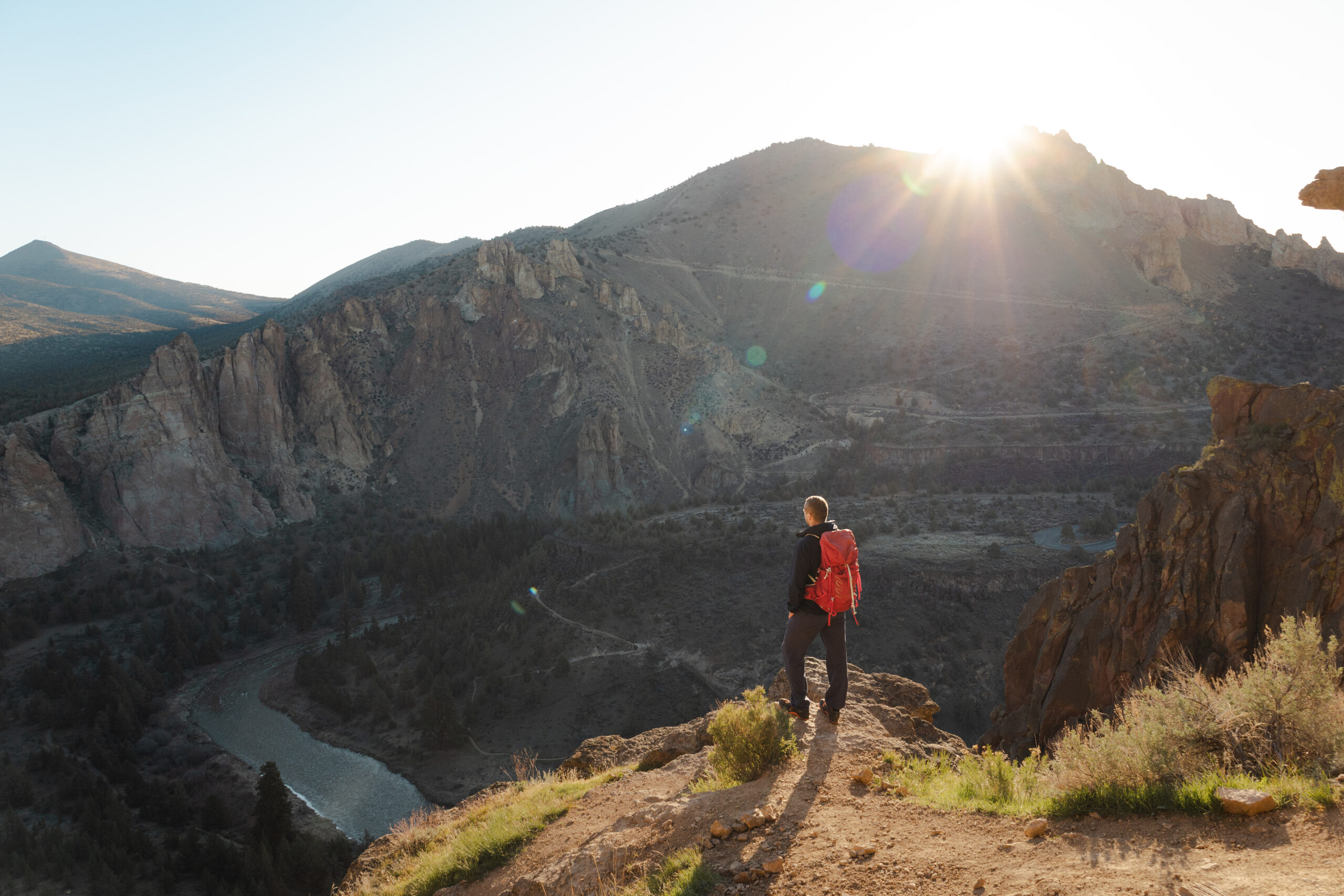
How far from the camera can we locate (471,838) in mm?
8070

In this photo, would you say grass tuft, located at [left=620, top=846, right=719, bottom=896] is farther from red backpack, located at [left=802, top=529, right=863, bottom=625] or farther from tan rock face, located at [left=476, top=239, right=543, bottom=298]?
tan rock face, located at [left=476, top=239, right=543, bottom=298]

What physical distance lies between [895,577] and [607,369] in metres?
31.4

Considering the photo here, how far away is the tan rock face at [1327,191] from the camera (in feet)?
38.0

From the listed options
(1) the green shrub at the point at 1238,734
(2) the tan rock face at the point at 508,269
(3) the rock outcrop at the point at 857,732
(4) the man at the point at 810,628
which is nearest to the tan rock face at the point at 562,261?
(2) the tan rock face at the point at 508,269

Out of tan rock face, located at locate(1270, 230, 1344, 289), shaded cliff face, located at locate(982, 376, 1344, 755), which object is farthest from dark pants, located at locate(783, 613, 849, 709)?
tan rock face, located at locate(1270, 230, 1344, 289)

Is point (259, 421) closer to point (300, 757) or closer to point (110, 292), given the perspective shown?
point (300, 757)

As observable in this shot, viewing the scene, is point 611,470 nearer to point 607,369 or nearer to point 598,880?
point 607,369

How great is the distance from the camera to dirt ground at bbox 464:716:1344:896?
4211mm

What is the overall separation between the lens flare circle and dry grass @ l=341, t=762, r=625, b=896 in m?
78.5

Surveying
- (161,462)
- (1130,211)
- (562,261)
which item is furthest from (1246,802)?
(1130,211)

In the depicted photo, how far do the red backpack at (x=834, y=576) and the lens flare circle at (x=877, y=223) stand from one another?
78731 mm

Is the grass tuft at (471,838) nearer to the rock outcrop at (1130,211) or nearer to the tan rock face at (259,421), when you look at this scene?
the tan rock face at (259,421)

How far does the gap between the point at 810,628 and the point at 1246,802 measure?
3.75 meters

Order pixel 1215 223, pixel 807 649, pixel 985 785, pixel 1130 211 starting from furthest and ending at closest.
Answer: pixel 1215 223 → pixel 1130 211 → pixel 807 649 → pixel 985 785
